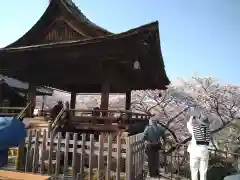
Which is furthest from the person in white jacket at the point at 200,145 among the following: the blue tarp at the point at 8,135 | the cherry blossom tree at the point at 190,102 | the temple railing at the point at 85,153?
the cherry blossom tree at the point at 190,102

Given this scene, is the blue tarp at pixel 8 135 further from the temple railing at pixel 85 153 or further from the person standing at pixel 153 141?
the person standing at pixel 153 141

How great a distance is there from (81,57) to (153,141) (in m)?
5.13

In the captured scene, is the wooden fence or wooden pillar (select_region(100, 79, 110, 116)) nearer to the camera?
the wooden fence

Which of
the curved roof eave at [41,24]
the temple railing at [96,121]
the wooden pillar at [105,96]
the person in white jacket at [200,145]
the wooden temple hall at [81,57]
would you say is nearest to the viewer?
the person in white jacket at [200,145]

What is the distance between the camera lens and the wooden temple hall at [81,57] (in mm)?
9633

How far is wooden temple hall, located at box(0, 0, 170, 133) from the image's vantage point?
9633 millimetres

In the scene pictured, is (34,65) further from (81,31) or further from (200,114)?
(200,114)

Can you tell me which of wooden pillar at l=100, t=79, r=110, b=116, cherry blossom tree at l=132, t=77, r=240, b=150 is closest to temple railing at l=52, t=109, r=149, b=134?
wooden pillar at l=100, t=79, r=110, b=116

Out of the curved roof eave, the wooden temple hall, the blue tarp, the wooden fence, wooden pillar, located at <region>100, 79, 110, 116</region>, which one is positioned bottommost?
the wooden fence

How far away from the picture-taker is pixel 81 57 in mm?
10758

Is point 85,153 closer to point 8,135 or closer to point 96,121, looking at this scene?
point 8,135

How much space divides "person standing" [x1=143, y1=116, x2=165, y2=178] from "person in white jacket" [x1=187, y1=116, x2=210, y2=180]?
7.26 ft

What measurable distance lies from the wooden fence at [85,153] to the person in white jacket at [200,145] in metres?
1.71

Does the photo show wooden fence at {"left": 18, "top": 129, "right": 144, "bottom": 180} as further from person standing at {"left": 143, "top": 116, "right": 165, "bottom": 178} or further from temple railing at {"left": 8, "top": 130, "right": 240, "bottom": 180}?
person standing at {"left": 143, "top": 116, "right": 165, "bottom": 178}
